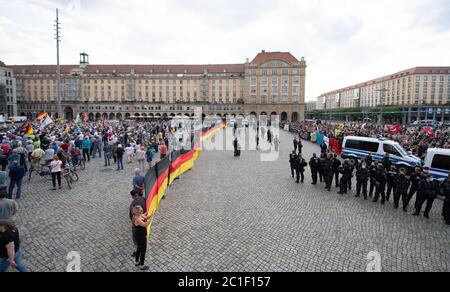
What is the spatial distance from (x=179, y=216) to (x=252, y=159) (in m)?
11.7

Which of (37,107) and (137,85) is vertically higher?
(137,85)

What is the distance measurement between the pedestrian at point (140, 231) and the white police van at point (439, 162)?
512 inches

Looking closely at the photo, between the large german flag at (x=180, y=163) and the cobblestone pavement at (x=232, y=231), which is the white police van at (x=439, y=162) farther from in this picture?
the large german flag at (x=180, y=163)

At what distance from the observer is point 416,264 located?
613 cm

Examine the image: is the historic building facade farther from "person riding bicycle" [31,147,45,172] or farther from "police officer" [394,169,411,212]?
"police officer" [394,169,411,212]

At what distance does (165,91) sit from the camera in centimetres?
10250

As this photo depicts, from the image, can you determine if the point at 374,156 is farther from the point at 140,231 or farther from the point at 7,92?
the point at 7,92

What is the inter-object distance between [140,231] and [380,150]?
53.1 feet

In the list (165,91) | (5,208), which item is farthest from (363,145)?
(165,91)

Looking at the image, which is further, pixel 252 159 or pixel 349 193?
pixel 252 159

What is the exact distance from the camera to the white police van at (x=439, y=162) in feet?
39.0

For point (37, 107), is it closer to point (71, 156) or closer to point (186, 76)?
point (186, 76)

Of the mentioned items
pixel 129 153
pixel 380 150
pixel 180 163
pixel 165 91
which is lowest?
pixel 180 163
